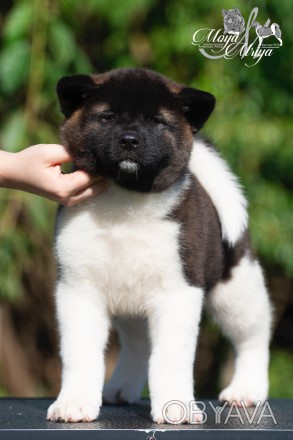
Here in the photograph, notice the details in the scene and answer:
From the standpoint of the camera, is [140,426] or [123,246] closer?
[140,426]

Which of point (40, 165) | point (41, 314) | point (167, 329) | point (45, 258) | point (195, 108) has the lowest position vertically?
point (41, 314)

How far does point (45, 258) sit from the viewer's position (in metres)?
7.13

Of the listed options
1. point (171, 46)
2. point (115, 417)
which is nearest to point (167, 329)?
point (115, 417)

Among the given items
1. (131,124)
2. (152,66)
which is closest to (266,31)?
(152,66)

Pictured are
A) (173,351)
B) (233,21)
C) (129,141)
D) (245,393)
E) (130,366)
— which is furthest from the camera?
(233,21)

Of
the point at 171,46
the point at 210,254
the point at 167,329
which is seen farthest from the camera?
the point at 171,46

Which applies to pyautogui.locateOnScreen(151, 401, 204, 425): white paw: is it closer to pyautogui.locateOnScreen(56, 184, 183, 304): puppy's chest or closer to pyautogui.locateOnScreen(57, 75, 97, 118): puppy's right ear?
pyautogui.locateOnScreen(56, 184, 183, 304): puppy's chest

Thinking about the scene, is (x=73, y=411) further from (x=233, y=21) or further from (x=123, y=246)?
(x=233, y=21)

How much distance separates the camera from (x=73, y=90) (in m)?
3.67

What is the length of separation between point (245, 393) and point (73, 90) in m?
1.56

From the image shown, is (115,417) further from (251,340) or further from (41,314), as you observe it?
(41,314)

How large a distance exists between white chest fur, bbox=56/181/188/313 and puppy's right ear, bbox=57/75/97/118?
1.19 ft

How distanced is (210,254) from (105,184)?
600 mm

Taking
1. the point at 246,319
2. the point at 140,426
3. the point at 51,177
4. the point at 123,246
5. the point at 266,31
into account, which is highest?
the point at 266,31
